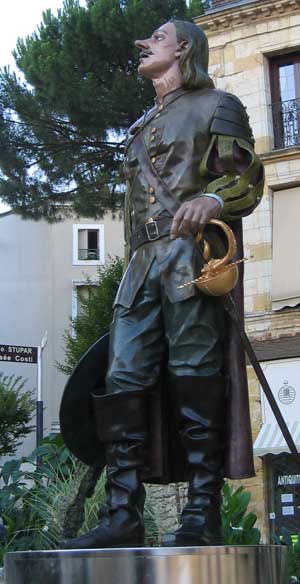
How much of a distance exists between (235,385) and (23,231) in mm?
33659

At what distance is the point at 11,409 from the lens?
91.1ft

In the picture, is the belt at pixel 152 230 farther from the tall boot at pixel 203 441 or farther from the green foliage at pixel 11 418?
the green foliage at pixel 11 418

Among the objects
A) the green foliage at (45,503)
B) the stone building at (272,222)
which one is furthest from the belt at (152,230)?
the stone building at (272,222)

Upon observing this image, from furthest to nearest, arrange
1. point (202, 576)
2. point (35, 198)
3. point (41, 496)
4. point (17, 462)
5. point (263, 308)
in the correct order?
1. point (35, 198)
2. point (263, 308)
3. point (17, 462)
4. point (41, 496)
5. point (202, 576)

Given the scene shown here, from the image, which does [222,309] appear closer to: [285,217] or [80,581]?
[80,581]

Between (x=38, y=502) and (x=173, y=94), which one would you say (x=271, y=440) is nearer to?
(x=38, y=502)

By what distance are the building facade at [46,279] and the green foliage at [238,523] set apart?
26.6 meters

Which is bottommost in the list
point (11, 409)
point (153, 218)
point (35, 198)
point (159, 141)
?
point (153, 218)

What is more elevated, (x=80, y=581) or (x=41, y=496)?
(x=41, y=496)

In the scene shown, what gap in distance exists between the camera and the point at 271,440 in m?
18.7

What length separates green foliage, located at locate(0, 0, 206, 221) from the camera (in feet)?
72.2

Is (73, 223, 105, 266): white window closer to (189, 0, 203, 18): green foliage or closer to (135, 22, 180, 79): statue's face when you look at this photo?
(189, 0, 203, 18): green foliage

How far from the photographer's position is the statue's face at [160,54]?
13.6 ft

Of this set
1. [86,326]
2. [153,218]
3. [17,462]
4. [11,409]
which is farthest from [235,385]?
[11,409]
